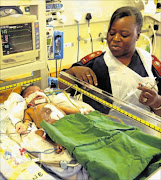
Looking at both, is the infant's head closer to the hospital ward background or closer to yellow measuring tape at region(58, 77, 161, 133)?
the hospital ward background

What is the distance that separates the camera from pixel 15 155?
0.92 m

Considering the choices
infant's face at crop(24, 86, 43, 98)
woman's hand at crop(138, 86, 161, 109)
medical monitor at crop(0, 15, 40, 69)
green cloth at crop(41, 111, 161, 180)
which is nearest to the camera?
green cloth at crop(41, 111, 161, 180)

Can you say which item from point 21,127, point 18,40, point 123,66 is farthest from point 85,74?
point 21,127

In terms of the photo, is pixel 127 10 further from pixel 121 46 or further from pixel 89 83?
pixel 89 83

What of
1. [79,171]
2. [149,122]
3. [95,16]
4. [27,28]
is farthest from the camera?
[95,16]

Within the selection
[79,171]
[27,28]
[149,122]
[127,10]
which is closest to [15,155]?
[79,171]

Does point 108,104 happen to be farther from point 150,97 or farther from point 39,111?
point 39,111

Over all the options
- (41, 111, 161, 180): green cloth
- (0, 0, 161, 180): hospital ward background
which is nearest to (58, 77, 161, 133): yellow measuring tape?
(0, 0, 161, 180): hospital ward background

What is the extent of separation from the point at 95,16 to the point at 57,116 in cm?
217

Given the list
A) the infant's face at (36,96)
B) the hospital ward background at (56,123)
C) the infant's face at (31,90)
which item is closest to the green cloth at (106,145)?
the hospital ward background at (56,123)

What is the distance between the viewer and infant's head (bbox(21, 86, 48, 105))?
1.33m

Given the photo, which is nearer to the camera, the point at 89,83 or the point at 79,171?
the point at 79,171

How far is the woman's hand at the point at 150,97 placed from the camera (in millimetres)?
1360

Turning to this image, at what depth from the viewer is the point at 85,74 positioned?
1566 mm
